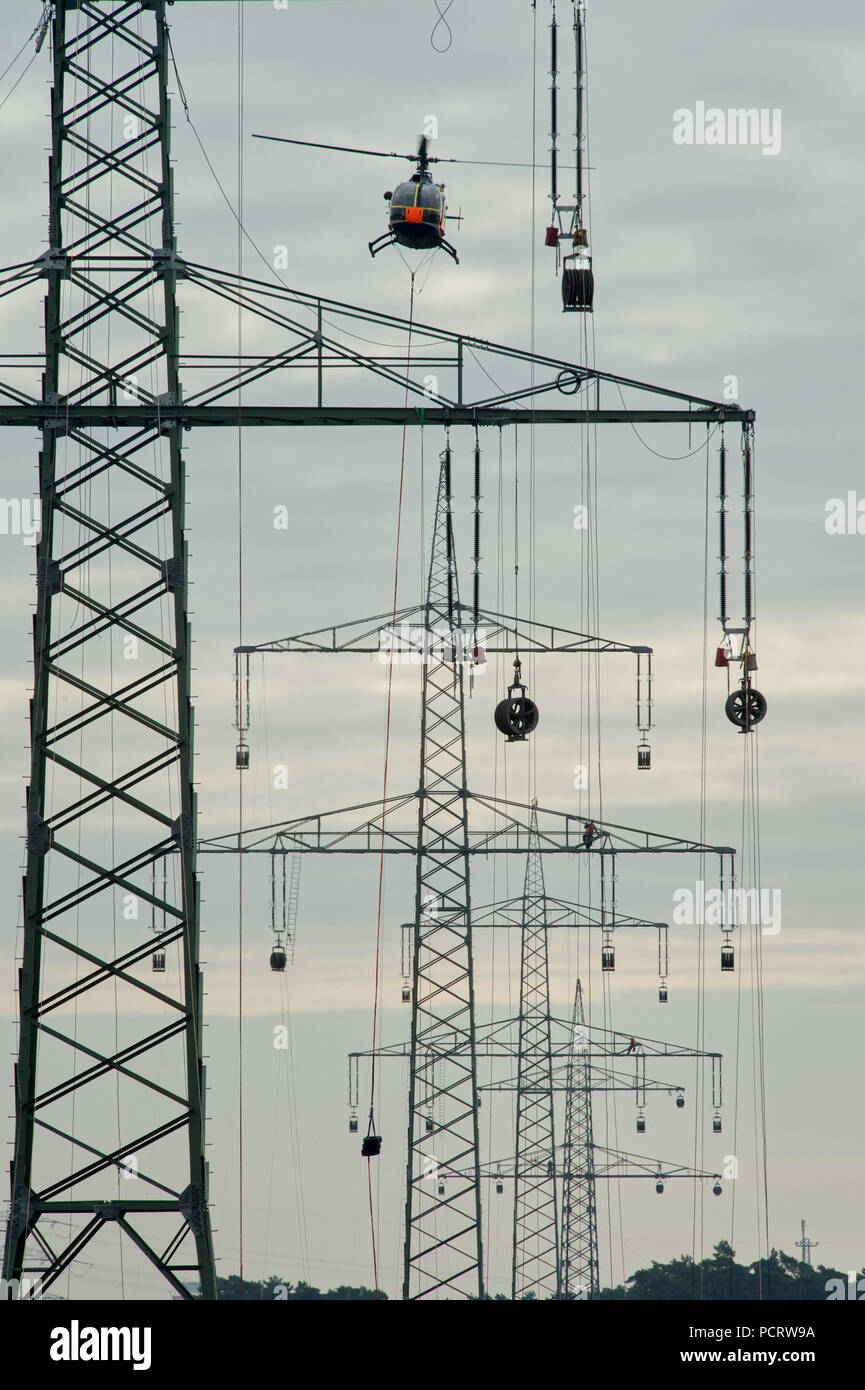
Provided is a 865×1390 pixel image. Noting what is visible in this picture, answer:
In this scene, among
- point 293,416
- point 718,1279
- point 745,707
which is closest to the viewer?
point 293,416

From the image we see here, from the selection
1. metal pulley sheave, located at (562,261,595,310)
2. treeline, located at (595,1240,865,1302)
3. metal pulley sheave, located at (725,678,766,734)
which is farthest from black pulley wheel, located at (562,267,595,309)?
treeline, located at (595,1240,865,1302)

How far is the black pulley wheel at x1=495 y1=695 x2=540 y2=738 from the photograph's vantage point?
30.9 meters

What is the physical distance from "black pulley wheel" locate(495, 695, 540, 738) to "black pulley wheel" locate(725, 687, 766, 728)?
2.89m

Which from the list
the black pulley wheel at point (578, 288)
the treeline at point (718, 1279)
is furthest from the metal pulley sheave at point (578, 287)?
the treeline at point (718, 1279)

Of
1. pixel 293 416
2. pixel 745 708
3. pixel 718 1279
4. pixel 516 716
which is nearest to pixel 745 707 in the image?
pixel 745 708

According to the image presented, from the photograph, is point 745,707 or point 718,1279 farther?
point 718,1279

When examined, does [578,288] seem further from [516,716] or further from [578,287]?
[516,716]

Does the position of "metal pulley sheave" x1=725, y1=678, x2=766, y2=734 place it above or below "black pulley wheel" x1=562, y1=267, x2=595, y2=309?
below

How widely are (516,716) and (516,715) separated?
0.9 inches

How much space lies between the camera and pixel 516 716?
1223 inches

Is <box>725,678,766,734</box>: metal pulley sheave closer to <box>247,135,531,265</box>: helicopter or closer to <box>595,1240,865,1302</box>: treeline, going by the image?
<box>247,135,531,265</box>: helicopter

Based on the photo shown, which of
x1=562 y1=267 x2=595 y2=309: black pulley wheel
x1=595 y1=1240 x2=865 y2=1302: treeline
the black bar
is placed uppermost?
x1=562 y1=267 x2=595 y2=309: black pulley wheel
